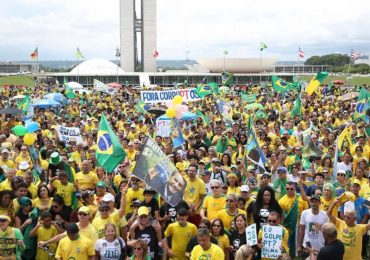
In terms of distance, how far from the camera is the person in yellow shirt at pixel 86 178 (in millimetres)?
9094

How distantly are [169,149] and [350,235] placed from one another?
18.0ft

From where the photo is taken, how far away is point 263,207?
7254mm

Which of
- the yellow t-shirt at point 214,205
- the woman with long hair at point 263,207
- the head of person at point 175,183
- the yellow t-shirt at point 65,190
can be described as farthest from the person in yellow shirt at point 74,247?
the woman with long hair at point 263,207

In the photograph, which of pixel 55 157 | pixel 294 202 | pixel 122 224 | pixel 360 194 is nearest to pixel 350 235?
pixel 294 202

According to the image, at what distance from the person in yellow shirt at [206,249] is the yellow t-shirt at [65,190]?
289 cm

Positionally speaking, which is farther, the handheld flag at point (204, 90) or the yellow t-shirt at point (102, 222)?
the handheld flag at point (204, 90)

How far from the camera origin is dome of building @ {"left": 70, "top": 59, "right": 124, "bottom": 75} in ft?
232

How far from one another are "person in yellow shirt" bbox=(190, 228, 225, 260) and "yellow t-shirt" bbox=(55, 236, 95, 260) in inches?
48.1

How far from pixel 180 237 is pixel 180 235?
0.03 metres

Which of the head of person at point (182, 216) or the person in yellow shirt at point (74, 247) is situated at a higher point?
the head of person at point (182, 216)

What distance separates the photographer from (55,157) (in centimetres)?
906

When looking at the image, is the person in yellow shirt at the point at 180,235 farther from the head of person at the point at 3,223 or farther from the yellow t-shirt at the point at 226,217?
the head of person at the point at 3,223

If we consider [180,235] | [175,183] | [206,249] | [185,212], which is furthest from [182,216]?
[206,249]

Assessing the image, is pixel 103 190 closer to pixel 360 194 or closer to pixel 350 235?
pixel 350 235
